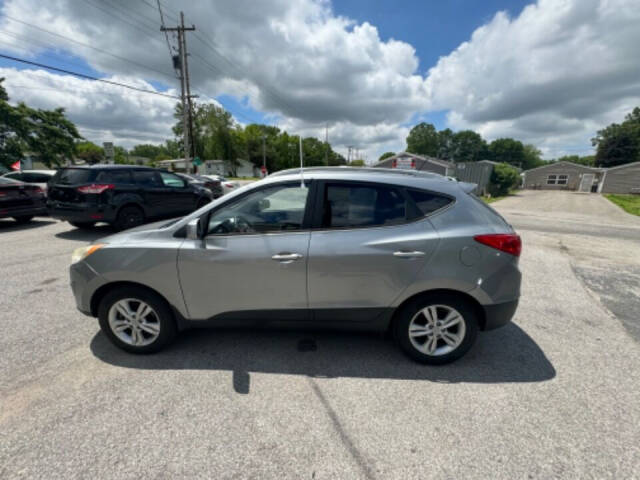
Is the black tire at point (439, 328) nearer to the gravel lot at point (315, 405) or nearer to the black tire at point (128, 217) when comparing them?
the gravel lot at point (315, 405)

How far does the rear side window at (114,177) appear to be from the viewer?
6414 mm

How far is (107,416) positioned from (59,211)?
654 centimetres

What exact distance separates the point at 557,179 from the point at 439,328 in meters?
54.7

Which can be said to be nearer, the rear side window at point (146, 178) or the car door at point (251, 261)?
the car door at point (251, 261)

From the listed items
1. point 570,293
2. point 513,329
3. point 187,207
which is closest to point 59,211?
point 187,207

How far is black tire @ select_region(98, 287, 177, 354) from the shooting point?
249 cm

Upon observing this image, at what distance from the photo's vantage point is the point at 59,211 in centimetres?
641

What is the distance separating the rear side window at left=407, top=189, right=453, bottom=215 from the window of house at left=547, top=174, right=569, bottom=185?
54.2m

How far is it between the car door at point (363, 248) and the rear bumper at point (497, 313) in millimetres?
723

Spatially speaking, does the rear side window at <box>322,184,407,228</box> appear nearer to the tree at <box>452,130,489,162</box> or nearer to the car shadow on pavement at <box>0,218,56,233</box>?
the car shadow on pavement at <box>0,218,56,233</box>

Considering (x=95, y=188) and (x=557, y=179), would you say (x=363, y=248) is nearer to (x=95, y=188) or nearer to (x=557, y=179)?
(x=95, y=188)

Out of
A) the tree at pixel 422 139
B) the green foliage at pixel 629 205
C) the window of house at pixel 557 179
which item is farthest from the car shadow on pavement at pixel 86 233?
the tree at pixel 422 139

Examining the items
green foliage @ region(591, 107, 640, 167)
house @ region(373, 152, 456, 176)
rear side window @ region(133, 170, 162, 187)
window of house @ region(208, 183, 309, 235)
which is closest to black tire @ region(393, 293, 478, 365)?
window of house @ region(208, 183, 309, 235)

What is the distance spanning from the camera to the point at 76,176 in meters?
6.32
